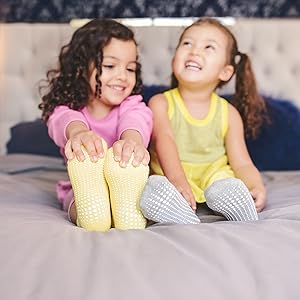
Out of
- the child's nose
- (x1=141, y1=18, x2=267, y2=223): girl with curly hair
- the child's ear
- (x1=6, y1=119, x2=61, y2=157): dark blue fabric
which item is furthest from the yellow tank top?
(x1=6, y1=119, x2=61, y2=157): dark blue fabric

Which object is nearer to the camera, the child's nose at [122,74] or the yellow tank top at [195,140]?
the child's nose at [122,74]

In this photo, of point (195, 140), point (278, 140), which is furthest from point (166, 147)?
point (278, 140)

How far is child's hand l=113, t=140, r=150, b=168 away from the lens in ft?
5.08

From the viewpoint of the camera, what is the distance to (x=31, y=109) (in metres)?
2.82

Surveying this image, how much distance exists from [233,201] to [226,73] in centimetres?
65

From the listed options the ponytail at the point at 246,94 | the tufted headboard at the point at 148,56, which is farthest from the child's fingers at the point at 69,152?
the tufted headboard at the point at 148,56

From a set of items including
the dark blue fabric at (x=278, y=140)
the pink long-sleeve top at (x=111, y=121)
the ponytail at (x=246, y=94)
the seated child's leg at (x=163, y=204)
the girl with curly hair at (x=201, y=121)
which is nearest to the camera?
the seated child's leg at (x=163, y=204)

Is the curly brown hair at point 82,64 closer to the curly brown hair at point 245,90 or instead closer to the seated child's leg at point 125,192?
the curly brown hair at point 245,90

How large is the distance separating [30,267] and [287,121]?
1566 millimetres

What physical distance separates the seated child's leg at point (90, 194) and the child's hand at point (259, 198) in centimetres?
45

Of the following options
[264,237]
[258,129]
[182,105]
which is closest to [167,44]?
[258,129]

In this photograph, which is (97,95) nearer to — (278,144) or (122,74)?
(122,74)

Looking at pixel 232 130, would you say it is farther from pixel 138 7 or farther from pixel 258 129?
pixel 138 7

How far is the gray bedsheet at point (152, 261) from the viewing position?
1.17m
